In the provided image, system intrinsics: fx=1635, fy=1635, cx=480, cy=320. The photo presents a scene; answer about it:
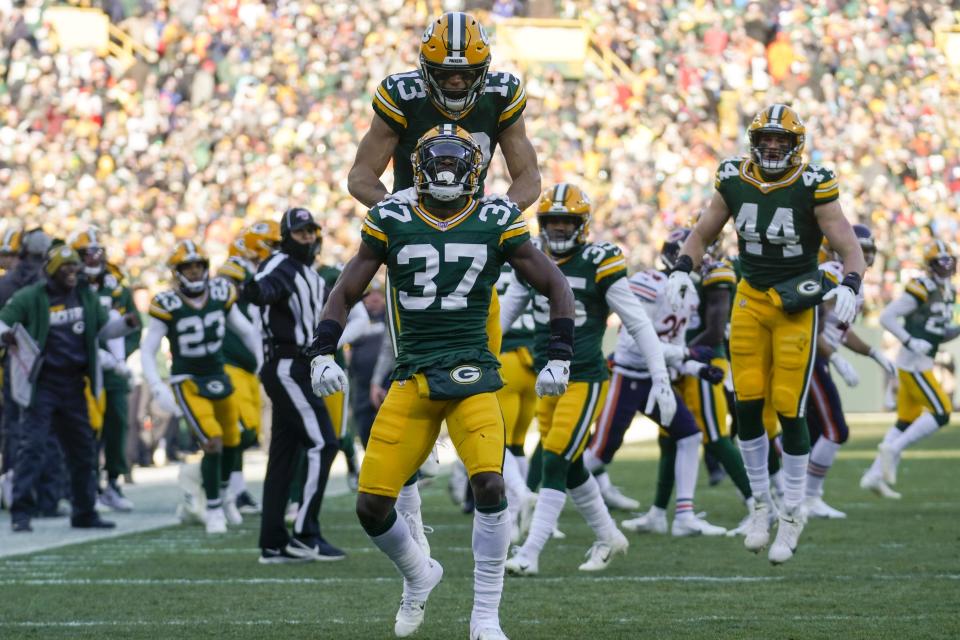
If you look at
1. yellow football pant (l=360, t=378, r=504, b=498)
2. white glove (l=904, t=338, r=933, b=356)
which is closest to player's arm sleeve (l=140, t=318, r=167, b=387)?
yellow football pant (l=360, t=378, r=504, b=498)

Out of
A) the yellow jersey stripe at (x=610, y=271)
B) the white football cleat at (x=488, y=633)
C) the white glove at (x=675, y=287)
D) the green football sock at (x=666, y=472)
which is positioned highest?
the yellow jersey stripe at (x=610, y=271)

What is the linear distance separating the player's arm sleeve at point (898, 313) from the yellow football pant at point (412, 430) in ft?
24.5

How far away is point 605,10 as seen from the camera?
26672mm

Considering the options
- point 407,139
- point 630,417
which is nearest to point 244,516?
point 630,417

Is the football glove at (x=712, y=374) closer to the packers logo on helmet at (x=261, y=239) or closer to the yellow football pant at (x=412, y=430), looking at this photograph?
the packers logo on helmet at (x=261, y=239)

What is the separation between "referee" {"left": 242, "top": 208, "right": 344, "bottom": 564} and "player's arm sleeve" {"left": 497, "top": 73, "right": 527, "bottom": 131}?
237 cm

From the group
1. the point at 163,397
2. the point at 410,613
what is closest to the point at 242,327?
the point at 163,397

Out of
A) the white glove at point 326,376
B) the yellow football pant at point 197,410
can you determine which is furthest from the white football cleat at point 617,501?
the white glove at point 326,376

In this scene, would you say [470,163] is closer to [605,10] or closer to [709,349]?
[709,349]

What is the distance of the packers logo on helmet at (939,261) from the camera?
12578mm

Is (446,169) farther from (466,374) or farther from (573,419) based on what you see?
(573,419)

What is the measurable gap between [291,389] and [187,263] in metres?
2.28

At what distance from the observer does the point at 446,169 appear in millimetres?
5676

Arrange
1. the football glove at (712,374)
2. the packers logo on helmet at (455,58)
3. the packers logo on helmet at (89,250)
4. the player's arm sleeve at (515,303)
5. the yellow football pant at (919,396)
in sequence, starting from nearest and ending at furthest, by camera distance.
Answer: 1. the packers logo on helmet at (455,58)
2. the player's arm sleeve at (515,303)
3. the football glove at (712,374)
4. the packers logo on helmet at (89,250)
5. the yellow football pant at (919,396)
